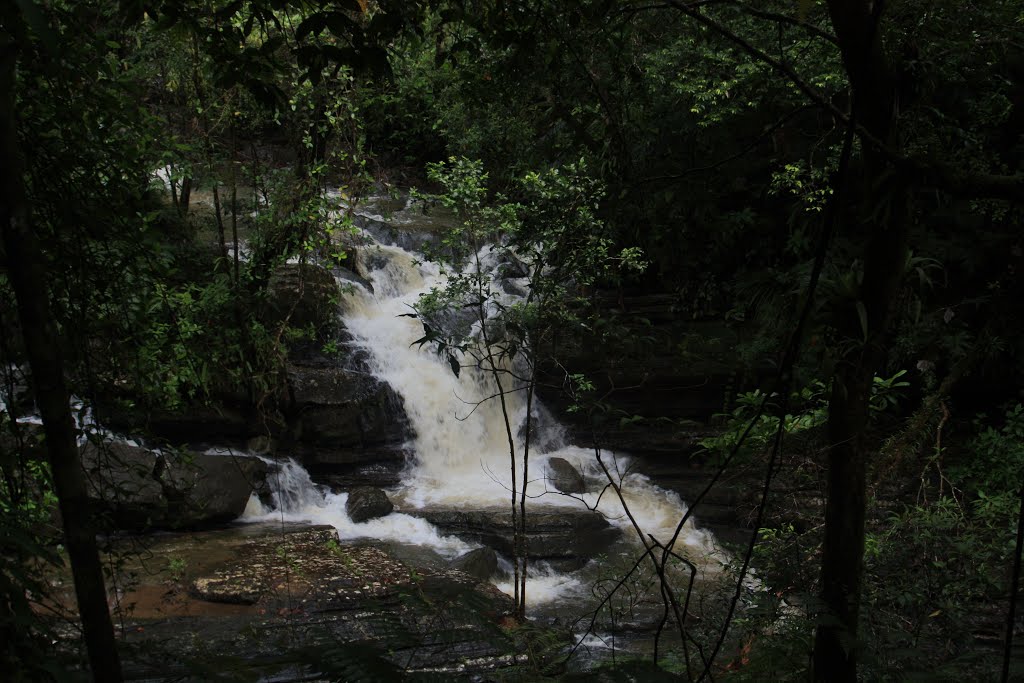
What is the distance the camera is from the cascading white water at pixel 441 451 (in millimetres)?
9703

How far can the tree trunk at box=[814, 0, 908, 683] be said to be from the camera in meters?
1.94

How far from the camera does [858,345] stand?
204 centimetres

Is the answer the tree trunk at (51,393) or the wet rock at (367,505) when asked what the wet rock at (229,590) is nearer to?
the wet rock at (367,505)

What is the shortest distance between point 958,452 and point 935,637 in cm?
A: 453

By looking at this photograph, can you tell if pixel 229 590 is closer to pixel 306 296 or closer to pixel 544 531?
pixel 544 531

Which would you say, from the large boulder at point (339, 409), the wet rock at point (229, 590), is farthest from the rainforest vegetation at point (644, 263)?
the wet rock at point (229, 590)

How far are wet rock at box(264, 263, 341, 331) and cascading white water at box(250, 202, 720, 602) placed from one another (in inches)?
29.8

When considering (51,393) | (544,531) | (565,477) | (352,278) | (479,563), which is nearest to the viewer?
(51,393)

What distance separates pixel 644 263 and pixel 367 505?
15.8 feet

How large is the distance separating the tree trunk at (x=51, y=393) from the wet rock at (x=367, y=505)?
8283mm

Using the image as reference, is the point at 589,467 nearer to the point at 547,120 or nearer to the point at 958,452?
the point at 958,452

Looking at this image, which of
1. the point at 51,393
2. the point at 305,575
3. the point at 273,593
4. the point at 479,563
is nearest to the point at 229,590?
the point at 273,593

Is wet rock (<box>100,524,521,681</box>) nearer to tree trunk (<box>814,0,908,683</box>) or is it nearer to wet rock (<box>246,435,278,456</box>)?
wet rock (<box>246,435,278,456</box>)

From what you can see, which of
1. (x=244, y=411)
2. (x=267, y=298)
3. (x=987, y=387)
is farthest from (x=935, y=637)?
(x=244, y=411)
